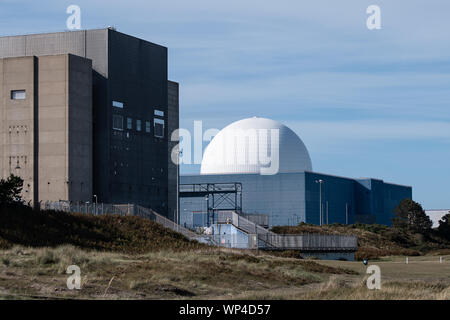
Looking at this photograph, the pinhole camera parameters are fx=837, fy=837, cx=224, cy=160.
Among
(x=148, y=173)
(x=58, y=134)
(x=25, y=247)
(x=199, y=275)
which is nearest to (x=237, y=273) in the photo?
(x=199, y=275)

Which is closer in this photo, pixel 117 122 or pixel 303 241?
pixel 303 241

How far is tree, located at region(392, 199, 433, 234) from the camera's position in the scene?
12069 centimetres

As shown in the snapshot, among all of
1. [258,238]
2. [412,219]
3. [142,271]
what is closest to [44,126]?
[258,238]

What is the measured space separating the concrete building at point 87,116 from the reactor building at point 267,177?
143ft

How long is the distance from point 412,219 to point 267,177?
25021mm

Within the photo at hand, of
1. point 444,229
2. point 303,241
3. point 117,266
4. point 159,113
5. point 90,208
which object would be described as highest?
point 159,113

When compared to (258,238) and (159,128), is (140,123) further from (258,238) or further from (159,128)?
(258,238)

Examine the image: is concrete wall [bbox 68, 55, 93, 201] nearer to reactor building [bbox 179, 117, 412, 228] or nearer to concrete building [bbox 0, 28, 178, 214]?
concrete building [bbox 0, 28, 178, 214]

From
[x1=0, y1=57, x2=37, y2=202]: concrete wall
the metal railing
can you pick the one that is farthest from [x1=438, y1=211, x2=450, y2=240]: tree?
[x1=0, y1=57, x2=37, y2=202]: concrete wall

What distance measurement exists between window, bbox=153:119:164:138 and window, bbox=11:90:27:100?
607 inches

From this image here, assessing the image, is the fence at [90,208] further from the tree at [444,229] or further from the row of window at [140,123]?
the tree at [444,229]

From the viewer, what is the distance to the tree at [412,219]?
120688 millimetres

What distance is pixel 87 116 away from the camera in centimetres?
7875
